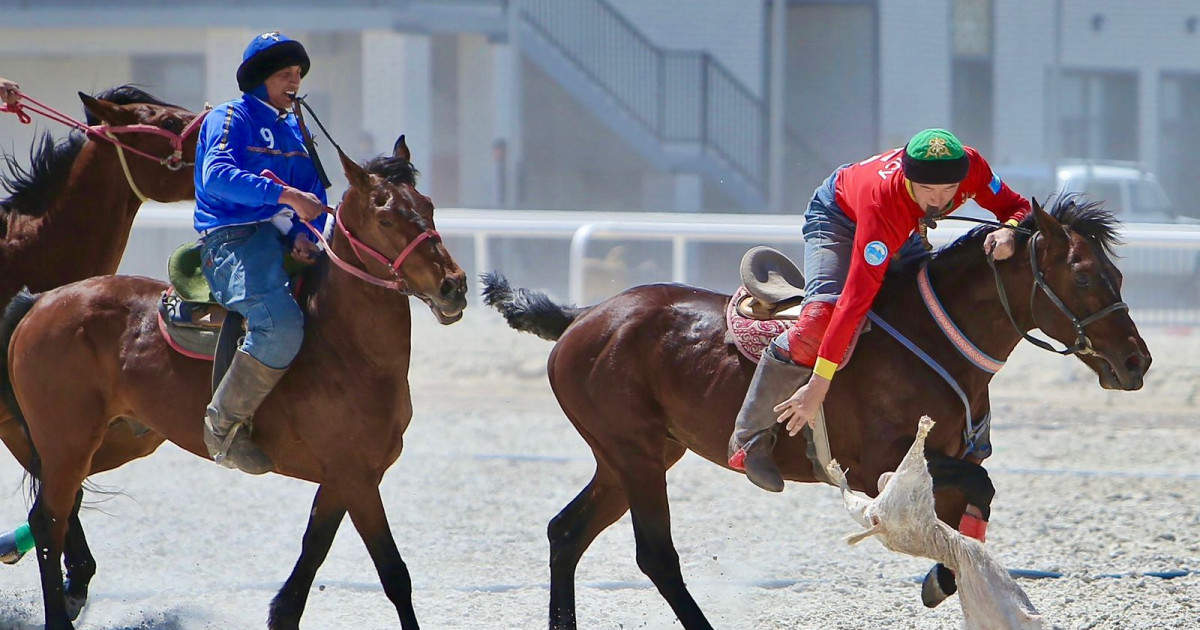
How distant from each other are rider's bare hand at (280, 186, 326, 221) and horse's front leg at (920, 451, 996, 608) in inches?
86.4

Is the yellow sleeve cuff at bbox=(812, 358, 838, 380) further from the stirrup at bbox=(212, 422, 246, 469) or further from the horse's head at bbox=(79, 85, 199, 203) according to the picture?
the horse's head at bbox=(79, 85, 199, 203)

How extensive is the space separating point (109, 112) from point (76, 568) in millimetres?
1916

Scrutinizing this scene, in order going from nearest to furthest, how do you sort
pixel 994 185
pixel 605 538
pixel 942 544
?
pixel 942 544 < pixel 994 185 < pixel 605 538

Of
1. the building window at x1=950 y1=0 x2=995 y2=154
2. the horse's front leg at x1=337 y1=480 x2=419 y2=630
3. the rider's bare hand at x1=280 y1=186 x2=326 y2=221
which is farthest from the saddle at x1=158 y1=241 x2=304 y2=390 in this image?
the building window at x1=950 y1=0 x2=995 y2=154

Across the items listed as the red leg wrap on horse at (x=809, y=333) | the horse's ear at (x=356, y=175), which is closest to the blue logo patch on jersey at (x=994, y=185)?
the red leg wrap on horse at (x=809, y=333)

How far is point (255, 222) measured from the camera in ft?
16.2

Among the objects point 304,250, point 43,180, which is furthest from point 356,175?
point 43,180

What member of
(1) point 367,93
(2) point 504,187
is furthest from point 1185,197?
(1) point 367,93

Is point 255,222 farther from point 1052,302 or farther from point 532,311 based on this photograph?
point 1052,302

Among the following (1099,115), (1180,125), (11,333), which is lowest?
(11,333)

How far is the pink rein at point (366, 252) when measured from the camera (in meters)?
4.66

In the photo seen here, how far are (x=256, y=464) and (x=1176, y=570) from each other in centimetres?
385

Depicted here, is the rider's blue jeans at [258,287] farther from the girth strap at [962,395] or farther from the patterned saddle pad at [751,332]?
the girth strap at [962,395]

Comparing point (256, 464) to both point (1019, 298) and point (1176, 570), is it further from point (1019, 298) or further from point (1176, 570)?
point (1176, 570)
